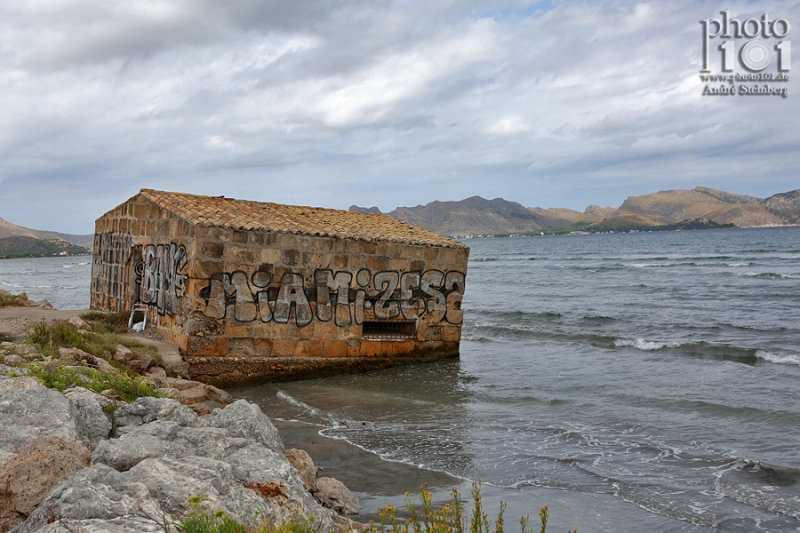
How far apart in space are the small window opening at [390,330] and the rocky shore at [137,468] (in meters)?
6.75

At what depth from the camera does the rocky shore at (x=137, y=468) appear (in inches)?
140

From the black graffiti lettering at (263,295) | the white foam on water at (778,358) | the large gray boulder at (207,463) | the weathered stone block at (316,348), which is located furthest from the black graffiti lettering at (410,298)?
the white foam on water at (778,358)

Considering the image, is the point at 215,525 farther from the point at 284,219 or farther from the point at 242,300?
the point at 284,219

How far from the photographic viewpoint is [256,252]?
11.8 metres

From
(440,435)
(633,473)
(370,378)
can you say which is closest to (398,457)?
(440,435)

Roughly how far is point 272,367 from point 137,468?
25.7 feet

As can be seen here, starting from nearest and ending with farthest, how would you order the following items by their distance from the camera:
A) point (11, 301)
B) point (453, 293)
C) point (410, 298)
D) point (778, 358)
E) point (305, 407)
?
point (305, 407), point (410, 298), point (453, 293), point (778, 358), point (11, 301)

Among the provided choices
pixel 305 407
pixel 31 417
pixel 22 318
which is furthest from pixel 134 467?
pixel 22 318

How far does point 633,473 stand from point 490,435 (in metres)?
2.02

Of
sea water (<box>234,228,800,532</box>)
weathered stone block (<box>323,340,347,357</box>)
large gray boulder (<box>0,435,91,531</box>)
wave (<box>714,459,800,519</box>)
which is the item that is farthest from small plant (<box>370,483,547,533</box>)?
weathered stone block (<box>323,340,347,357</box>)

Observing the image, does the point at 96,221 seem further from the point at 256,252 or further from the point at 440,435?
the point at 440,435

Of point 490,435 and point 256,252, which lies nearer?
point 490,435

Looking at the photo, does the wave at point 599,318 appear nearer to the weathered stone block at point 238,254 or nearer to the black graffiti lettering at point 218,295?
the weathered stone block at point 238,254

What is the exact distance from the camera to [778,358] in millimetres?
14609
